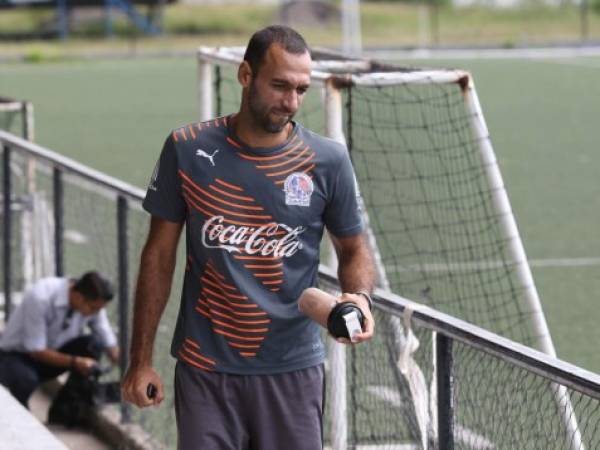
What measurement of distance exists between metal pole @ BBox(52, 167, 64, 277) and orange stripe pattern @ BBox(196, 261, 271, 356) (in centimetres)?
406

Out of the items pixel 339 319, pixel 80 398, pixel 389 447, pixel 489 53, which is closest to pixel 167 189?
pixel 339 319

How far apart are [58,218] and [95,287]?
0.70 metres

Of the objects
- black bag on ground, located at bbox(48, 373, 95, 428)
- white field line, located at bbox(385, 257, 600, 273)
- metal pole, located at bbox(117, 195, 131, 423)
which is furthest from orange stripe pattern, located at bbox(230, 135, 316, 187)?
white field line, located at bbox(385, 257, 600, 273)

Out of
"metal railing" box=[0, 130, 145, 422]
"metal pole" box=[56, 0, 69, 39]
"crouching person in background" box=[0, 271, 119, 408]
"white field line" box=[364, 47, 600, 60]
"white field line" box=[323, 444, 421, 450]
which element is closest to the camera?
"white field line" box=[323, 444, 421, 450]

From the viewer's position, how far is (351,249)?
4926 millimetres

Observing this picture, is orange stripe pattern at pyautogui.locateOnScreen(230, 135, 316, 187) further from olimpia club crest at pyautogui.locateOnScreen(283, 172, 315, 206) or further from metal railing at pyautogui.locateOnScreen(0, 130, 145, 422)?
metal railing at pyautogui.locateOnScreen(0, 130, 145, 422)

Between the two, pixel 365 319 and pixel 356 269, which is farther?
pixel 356 269

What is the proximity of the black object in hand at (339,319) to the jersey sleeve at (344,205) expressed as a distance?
0.44m

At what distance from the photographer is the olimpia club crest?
4.74m

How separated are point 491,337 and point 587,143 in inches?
694

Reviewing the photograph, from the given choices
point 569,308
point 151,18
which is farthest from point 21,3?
point 569,308

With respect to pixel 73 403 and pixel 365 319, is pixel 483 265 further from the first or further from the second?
pixel 365 319

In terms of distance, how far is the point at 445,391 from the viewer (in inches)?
195

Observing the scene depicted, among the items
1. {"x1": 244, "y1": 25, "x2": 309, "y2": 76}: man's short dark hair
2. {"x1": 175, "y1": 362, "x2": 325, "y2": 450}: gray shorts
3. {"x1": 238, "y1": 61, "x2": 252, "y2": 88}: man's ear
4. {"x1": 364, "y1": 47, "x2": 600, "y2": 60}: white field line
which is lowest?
{"x1": 364, "y1": 47, "x2": 600, "y2": 60}: white field line
